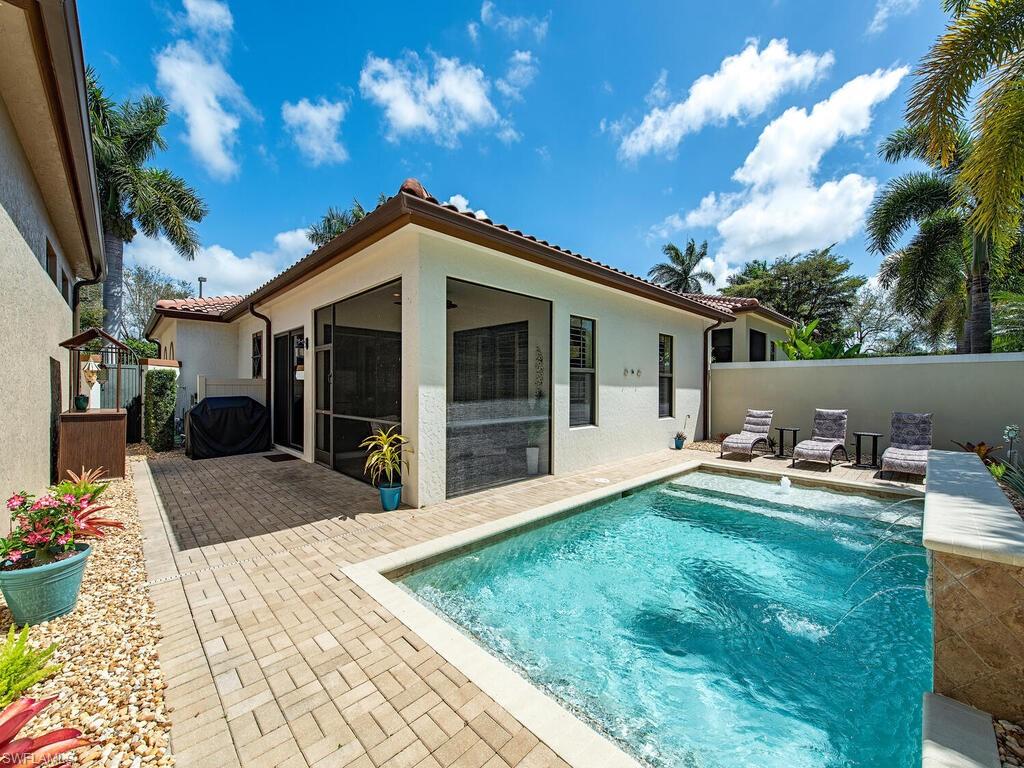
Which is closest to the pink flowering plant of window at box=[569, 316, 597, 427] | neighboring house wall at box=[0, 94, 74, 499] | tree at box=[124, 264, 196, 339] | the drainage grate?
neighboring house wall at box=[0, 94, 74, 499]

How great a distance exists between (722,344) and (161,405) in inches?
641

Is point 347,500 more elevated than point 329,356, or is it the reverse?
point 329,356

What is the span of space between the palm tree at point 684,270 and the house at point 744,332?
1532 centimetres

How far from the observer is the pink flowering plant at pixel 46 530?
2.73m

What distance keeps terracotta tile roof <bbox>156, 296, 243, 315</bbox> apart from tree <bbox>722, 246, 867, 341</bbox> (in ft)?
97.6

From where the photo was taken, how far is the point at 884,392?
9.57 m

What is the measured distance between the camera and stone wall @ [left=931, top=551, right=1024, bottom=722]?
1995mm

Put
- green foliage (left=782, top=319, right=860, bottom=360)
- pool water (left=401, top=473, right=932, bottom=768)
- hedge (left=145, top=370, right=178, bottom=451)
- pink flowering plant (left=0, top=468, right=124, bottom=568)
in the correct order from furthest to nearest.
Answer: green foliage (left=782, top=319, right=860, bottom=360)
hedge (left=145, top=370, right=178, bottom=451)
pink flowering plant (left=0, top=468, right=124, bottom=568)
pool water (left=401, top=473, right=932, bottom=768)

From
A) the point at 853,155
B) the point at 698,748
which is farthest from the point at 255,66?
the point at 853,155

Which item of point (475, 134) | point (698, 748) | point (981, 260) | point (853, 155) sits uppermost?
point (853, 155)

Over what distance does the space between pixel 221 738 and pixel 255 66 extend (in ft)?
37.7

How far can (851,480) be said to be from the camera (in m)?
7.22

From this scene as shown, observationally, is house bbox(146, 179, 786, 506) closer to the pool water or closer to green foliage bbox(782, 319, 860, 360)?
the pool water

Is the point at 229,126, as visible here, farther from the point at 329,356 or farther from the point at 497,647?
the point at 497,647
